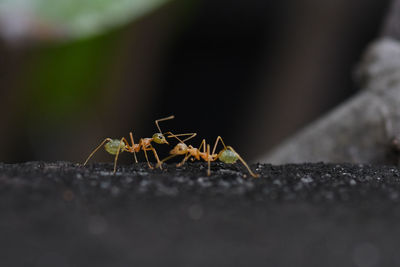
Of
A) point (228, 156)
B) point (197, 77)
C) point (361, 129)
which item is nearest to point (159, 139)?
point (228, 156)

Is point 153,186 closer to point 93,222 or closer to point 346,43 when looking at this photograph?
point 93,222

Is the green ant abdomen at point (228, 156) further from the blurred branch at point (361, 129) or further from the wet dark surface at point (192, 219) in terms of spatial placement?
the blurred branch at point (361, 129)

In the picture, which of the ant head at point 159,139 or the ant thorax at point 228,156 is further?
the ant head at point 159,139

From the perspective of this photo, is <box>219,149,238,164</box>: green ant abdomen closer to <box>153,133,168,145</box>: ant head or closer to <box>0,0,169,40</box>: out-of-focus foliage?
<box>153,133,168,145</box>: ant head

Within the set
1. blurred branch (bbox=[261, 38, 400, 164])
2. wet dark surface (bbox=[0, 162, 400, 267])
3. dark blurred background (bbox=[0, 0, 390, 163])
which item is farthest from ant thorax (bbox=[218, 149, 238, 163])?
dark blurred background (bbox=[0, 0, 390, 163])

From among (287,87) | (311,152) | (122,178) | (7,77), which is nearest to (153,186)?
(122,178)

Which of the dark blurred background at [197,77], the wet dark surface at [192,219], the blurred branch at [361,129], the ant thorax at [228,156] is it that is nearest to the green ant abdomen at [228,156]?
the ant thorax at [228,156]
